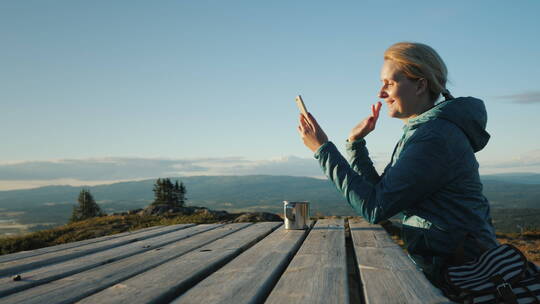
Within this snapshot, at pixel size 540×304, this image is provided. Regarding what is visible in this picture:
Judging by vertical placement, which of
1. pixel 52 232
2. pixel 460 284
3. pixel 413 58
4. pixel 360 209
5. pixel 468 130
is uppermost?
pixel 413 58

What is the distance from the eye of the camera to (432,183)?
2029mm

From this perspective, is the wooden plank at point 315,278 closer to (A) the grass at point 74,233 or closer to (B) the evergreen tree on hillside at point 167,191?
(A) the grass at point 74,233

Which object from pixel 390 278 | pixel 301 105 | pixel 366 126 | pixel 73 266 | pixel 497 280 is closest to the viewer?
pixel 497 280

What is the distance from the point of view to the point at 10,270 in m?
1.90

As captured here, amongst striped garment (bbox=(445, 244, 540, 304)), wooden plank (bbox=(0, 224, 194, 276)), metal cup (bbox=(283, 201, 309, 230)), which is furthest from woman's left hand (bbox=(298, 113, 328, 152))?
wooden plank (bbox=(0, 224, 194, 276))

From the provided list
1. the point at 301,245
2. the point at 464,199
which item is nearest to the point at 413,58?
the point at 464,199

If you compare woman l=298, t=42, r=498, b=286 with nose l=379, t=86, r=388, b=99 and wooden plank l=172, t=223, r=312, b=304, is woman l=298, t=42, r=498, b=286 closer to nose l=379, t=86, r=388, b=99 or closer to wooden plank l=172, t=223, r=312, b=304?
nose l=379, t=86, r=388, b=99

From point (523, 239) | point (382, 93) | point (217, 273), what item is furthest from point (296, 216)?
point (523, 239)

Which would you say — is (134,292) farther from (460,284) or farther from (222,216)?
(222,216)

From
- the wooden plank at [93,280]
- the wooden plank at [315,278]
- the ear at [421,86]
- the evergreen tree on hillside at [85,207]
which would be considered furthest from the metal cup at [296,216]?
the evergreen tree on hillside at [85,207]

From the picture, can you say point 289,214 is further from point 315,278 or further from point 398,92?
point 315,278

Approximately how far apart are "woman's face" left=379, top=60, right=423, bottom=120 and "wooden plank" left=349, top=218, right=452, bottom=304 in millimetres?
911

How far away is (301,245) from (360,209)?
53cm

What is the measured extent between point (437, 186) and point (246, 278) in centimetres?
114
